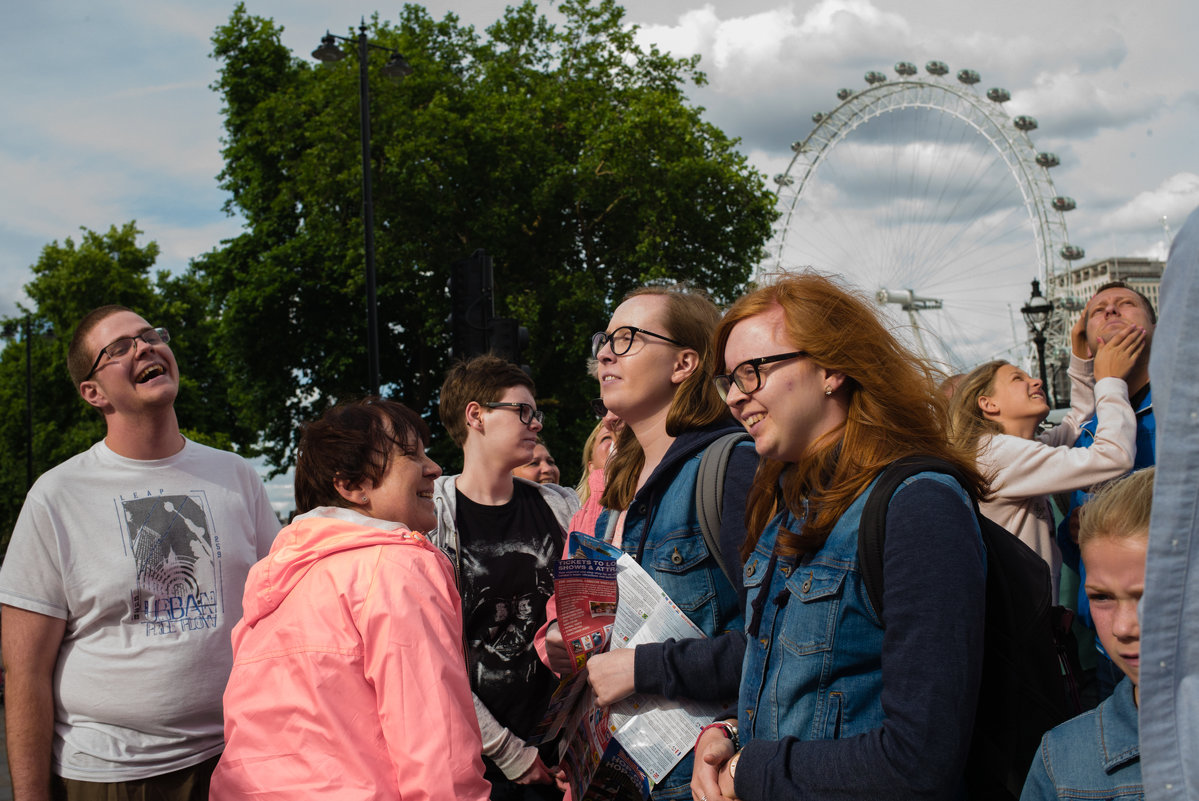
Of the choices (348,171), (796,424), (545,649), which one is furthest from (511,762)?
(348,171)

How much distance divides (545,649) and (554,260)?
59.8 feet

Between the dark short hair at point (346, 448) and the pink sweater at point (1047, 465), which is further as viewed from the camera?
the pink sweater at point (1047, 465)

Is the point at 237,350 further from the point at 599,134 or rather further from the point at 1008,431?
the point at 1008,431

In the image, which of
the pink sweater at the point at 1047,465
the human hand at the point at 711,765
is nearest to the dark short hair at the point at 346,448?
the human hand at the point at 711,765

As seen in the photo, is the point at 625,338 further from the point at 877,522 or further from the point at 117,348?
the point at 117,348

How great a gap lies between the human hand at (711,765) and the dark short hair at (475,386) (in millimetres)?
2078

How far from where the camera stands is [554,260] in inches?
818

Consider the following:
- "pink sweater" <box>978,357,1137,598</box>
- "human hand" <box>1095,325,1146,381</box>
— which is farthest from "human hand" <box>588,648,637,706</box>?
"human hand" <box>1095,325,1146,381</box>

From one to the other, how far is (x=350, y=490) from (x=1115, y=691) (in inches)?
66.7

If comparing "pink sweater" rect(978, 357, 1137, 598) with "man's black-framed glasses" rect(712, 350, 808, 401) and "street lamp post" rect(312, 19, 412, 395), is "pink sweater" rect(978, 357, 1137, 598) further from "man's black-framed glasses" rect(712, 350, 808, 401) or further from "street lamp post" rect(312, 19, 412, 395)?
"street lamp post" rect(312, 19, 412, 395)

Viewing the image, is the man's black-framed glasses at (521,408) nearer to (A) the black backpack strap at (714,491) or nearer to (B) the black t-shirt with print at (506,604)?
(B) the black t-shirt with print at (506,604)

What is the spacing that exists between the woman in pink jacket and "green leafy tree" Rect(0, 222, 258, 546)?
2943 cm

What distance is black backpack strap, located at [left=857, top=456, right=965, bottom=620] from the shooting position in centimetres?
169

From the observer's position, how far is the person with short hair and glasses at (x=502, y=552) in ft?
10.7
